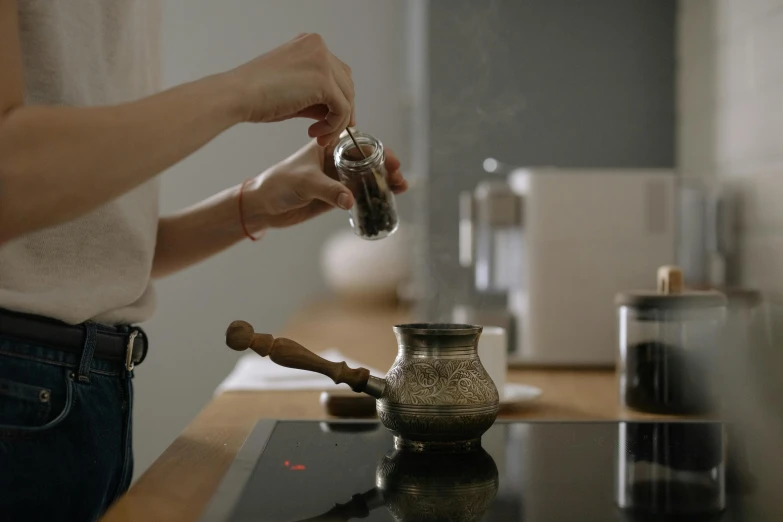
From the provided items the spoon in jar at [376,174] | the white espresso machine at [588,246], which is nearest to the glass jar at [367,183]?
the spoon in jar at [376,174]

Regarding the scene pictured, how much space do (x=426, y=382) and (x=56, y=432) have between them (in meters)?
0.35

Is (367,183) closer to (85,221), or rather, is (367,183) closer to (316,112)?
(316,112)

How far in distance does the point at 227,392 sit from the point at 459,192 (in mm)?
1269

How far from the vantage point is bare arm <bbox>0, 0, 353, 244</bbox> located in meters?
0.63

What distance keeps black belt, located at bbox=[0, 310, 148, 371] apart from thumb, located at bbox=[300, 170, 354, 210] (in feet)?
0.83

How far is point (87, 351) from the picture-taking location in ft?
2.89

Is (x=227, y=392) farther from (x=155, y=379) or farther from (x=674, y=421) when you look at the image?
(x=155, y=379)

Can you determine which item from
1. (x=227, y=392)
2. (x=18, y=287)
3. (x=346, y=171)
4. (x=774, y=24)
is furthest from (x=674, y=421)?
(x=774, y=24)

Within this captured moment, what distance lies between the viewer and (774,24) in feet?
5.24

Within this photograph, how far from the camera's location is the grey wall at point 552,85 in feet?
7.85

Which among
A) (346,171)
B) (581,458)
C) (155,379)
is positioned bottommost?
(155,379)

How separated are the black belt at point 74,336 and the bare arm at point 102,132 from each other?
184 mm

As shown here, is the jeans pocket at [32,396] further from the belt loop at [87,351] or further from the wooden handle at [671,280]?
the wooden handle at [671,280]

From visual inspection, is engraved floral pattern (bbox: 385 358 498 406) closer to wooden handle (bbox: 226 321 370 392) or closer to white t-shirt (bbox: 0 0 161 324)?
wooden handle (bbox: 226 321 370 392)
